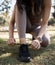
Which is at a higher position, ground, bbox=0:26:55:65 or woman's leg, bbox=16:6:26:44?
woman's leg, bbox=16:6:26:44

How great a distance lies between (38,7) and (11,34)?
1.52 feet

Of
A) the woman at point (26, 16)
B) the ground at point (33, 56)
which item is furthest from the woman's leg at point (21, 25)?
the ground at point (33, 56)

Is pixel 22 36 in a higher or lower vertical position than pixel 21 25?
lower

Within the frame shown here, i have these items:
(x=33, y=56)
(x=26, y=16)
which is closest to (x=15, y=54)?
(x=33, y=56)

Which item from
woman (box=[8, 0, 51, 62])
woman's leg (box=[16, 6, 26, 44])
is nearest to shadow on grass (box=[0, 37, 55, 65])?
woman (box=[8, 0, 51, 62])

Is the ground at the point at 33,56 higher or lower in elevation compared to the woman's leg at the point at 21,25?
lower

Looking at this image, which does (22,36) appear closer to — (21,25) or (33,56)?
(21,25)

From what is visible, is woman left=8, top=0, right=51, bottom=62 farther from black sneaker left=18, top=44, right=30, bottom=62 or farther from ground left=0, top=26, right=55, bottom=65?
ground left=0, top=26, right=55, bottom=65

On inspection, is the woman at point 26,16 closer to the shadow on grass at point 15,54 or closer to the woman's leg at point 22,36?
the woman's leg at point 22,36

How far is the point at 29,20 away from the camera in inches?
120

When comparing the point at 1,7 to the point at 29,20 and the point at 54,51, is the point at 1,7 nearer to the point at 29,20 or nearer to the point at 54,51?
the point at 29,20

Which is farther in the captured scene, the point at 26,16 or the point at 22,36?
the point at 26,16

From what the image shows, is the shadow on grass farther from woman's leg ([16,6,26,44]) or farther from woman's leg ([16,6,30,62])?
woman's leg ([16,6,26,44])

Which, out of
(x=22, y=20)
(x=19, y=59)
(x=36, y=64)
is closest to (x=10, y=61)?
(x=19, y=59)
